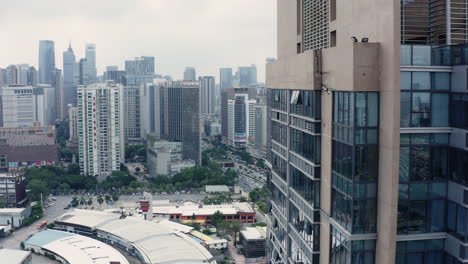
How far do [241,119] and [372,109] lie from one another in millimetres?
55991

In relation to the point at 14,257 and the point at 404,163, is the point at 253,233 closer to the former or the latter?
the point at 14,257

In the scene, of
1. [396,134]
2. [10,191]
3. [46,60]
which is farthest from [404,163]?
[46,60]

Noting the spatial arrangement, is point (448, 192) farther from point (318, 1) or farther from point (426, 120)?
point (318, 1)

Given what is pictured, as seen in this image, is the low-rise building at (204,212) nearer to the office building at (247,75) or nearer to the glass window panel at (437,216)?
the glass window panel at (437,216)

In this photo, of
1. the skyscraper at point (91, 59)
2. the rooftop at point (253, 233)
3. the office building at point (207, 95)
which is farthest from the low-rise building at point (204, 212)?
the skyscraper at point (91, 59)

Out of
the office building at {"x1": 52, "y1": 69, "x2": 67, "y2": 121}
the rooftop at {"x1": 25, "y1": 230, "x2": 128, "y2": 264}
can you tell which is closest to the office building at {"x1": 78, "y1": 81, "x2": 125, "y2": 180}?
the rooftop at {"x1": 25, "y1": 230, "x2": 128, "y2": 264}

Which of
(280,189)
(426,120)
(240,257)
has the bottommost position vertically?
(240,257)

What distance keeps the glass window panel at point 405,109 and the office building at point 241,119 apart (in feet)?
178

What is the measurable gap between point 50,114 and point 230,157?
36.0m

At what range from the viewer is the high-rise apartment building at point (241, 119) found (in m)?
58.8

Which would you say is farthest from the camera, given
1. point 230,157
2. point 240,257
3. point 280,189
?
point 230,157

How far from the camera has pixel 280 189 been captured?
6625mm

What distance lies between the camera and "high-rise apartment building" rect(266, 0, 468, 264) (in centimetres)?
387

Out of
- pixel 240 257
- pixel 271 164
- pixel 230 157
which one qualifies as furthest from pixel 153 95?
pixel 271 164
